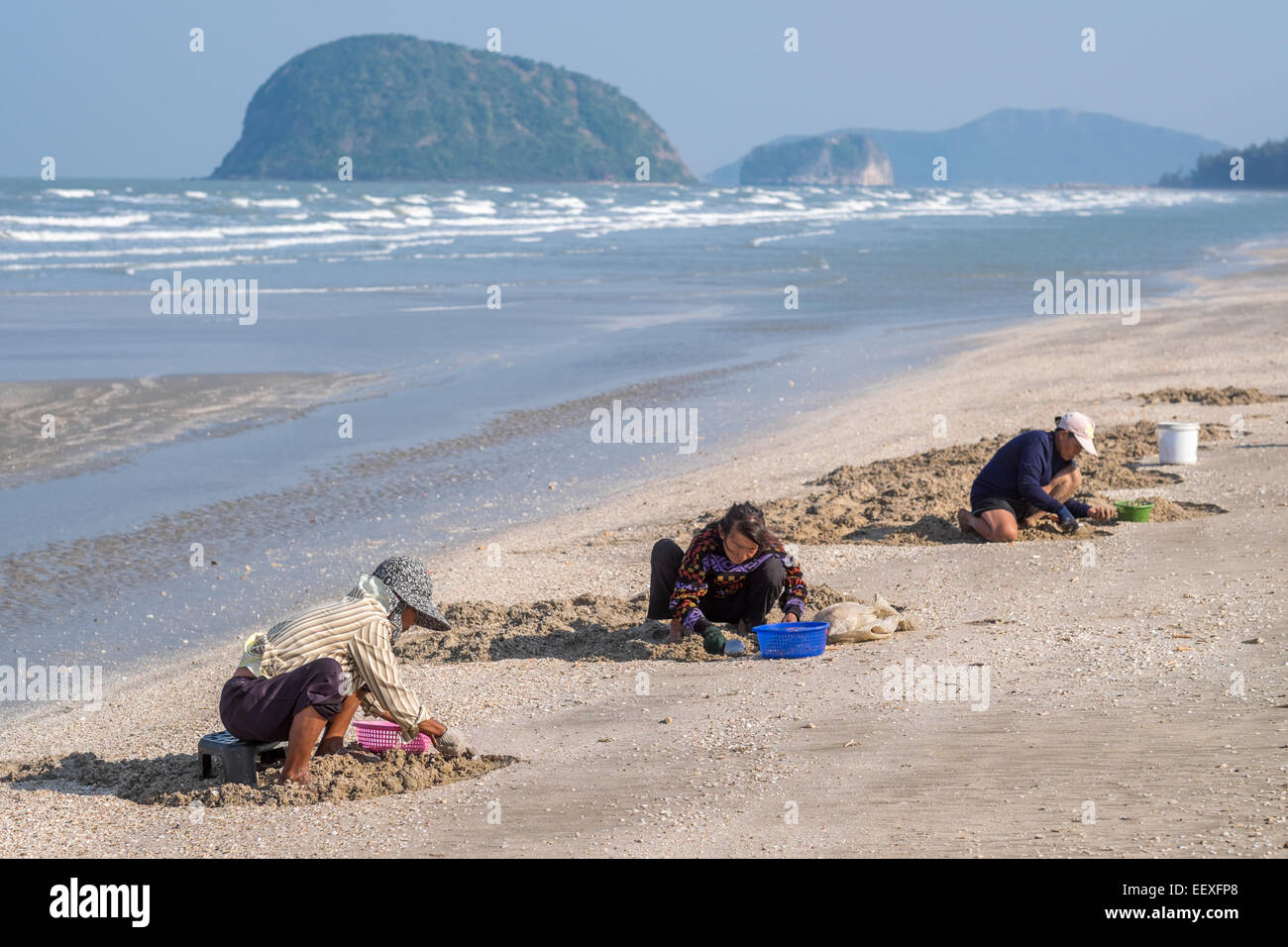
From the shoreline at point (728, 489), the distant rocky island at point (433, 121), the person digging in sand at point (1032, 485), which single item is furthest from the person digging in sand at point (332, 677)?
the distant rocky island at point (433, 121)

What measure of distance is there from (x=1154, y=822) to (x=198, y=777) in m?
3.50

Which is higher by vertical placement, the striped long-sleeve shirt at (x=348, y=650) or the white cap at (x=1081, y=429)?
the white cap at (x=1081, y=429)

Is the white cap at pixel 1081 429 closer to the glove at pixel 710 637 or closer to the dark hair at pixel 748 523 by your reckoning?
the dark hair at pixel 748 523

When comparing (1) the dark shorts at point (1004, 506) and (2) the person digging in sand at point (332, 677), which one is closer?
(2) the person digging in sand at point (332, 677)

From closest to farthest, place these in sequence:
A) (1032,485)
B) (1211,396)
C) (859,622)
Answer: (859,622), (1032,485), (1211,396)

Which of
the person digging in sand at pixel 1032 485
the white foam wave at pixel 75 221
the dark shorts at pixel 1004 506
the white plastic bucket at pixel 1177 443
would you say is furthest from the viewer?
the white foam wave at pixel 75 221

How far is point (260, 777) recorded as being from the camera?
515 centimetres

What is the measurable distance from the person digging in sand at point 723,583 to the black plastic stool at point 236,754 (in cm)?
218

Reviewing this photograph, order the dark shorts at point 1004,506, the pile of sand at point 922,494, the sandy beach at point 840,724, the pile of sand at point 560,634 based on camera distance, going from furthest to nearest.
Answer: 1. the pile of sand at point 922,494
2. the dark shorts at point 1004,506
3. the pile of sand at point 560,634
4. the sandy beach at point 840,724

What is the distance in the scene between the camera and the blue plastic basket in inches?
248

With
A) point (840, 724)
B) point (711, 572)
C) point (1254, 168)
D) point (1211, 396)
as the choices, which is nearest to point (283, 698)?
point (840, 724)

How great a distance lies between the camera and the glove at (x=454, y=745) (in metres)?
5.18

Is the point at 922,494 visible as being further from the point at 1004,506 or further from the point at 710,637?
the point at 710,637

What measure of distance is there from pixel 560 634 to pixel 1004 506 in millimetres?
3103
